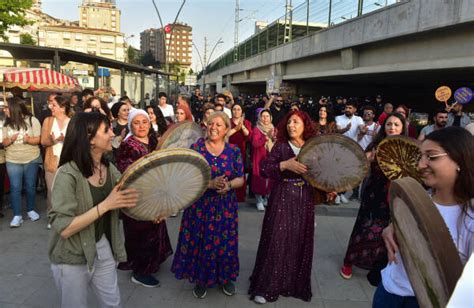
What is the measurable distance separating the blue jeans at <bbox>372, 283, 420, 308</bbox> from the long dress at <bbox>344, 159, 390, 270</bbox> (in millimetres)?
1926

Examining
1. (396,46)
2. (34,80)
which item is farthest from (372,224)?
(396,46)

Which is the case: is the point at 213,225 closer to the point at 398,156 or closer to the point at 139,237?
the point at 139,237

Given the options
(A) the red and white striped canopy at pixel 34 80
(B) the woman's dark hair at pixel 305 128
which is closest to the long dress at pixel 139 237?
(B) the woman's dark hair at pixel 305 128

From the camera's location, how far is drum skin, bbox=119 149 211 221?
7.67 feet

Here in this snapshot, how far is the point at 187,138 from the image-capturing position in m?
4.50

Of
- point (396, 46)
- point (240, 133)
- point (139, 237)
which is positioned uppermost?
point (396, 46)

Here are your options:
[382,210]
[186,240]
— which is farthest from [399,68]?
[186,240]

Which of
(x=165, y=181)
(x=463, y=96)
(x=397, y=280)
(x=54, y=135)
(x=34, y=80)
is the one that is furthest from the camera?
(x=34, y=80)

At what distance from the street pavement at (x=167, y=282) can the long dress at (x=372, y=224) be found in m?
0.27

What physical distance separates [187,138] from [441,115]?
192 inches

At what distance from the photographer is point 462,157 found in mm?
1602

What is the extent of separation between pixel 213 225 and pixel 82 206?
1462 millimetres

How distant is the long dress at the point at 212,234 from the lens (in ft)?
11.3

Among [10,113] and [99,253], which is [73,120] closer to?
[99,253]
